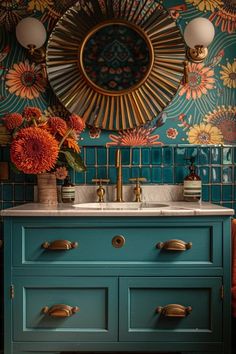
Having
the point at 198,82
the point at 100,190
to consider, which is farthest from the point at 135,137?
the point at 198,82

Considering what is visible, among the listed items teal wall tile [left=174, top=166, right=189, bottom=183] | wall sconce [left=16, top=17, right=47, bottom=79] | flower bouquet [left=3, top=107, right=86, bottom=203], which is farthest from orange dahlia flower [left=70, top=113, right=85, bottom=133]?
teal wall tile [left=174, top=166, right=189, bottom=183]

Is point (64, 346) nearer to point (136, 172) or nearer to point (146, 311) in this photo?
point (146, 311)

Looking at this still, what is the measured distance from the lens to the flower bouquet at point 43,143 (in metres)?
1.95

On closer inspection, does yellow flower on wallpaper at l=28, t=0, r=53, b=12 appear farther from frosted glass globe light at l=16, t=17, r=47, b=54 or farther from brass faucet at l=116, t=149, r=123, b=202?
brass faucet at l=116, t=149, r=123, b=202

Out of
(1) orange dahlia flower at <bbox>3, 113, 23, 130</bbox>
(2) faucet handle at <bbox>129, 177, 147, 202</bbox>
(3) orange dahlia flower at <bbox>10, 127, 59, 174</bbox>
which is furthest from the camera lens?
(2) faucet handle at <bbox>129, 177, 147, 202</bbox>

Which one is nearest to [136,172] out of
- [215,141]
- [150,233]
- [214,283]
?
[215,141]

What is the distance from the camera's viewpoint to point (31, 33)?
231cm

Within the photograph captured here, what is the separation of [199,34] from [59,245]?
1376 mm

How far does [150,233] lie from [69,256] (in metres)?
0.38

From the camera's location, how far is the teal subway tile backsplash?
2439 mm

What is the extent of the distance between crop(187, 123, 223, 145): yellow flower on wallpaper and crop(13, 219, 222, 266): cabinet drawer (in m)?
0.73

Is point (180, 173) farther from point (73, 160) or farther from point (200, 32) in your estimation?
point (200, 32)

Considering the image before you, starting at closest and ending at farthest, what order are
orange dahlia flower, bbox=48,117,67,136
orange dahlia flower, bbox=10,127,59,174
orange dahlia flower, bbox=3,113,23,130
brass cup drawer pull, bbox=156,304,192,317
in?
brass cup drawer pull, bbox=156,304,192,317 → orange dahlia flower, bbox=10,127,59,174 → orange dahlia flower, bbox=48,117,67,136 → orange dahlia flower, bbox=3,113,23,130

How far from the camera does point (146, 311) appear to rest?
184cm
